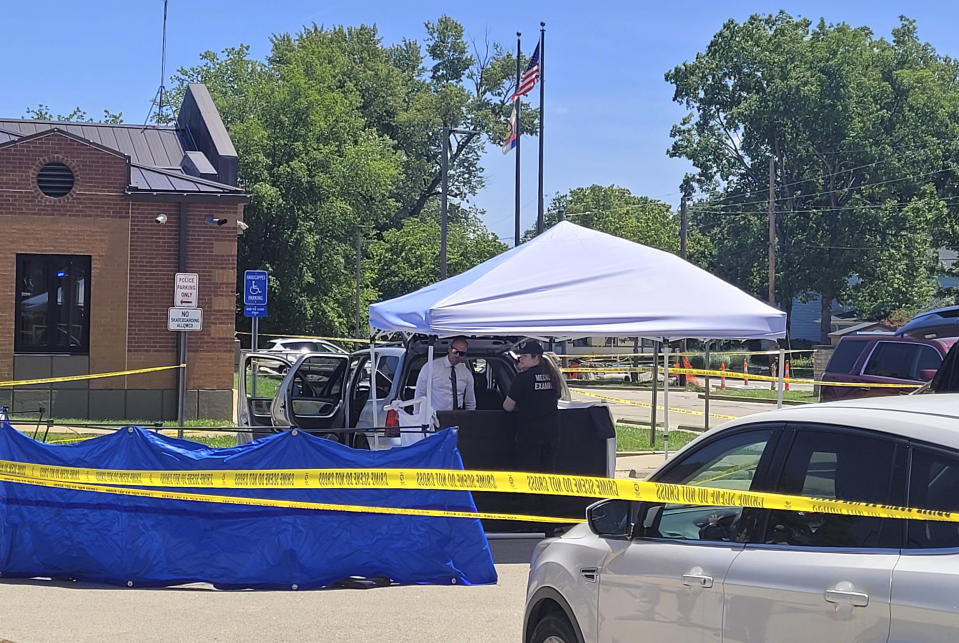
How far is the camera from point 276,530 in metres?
8.76

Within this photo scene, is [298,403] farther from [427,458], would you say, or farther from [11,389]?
[11,389]

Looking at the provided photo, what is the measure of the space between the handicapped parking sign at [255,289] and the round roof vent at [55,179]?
399cm

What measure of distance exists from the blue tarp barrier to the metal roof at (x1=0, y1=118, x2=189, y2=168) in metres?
17.2

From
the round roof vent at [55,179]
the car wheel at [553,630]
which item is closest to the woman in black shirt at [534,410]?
the car wheel at [553,630]

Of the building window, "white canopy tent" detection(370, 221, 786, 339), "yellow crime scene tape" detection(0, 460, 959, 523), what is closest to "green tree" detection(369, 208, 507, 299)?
the building window

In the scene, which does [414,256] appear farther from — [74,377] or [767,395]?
[74,377]

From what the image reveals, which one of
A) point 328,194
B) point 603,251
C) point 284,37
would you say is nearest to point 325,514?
point 603,251

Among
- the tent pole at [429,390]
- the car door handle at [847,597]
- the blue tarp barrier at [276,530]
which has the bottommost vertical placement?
the blue tarp barrier at [276,530]

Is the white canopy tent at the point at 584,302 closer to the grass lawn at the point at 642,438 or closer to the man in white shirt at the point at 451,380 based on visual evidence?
the man in white shirt at the point at 451,380

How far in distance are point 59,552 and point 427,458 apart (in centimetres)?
301

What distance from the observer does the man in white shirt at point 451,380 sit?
11062 millimetres

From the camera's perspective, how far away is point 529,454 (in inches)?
417

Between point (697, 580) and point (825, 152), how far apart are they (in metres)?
58.1

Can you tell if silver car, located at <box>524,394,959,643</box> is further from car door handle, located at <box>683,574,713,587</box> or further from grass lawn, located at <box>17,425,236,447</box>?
grass lawn, located at <box>17,425,236,447</box>
